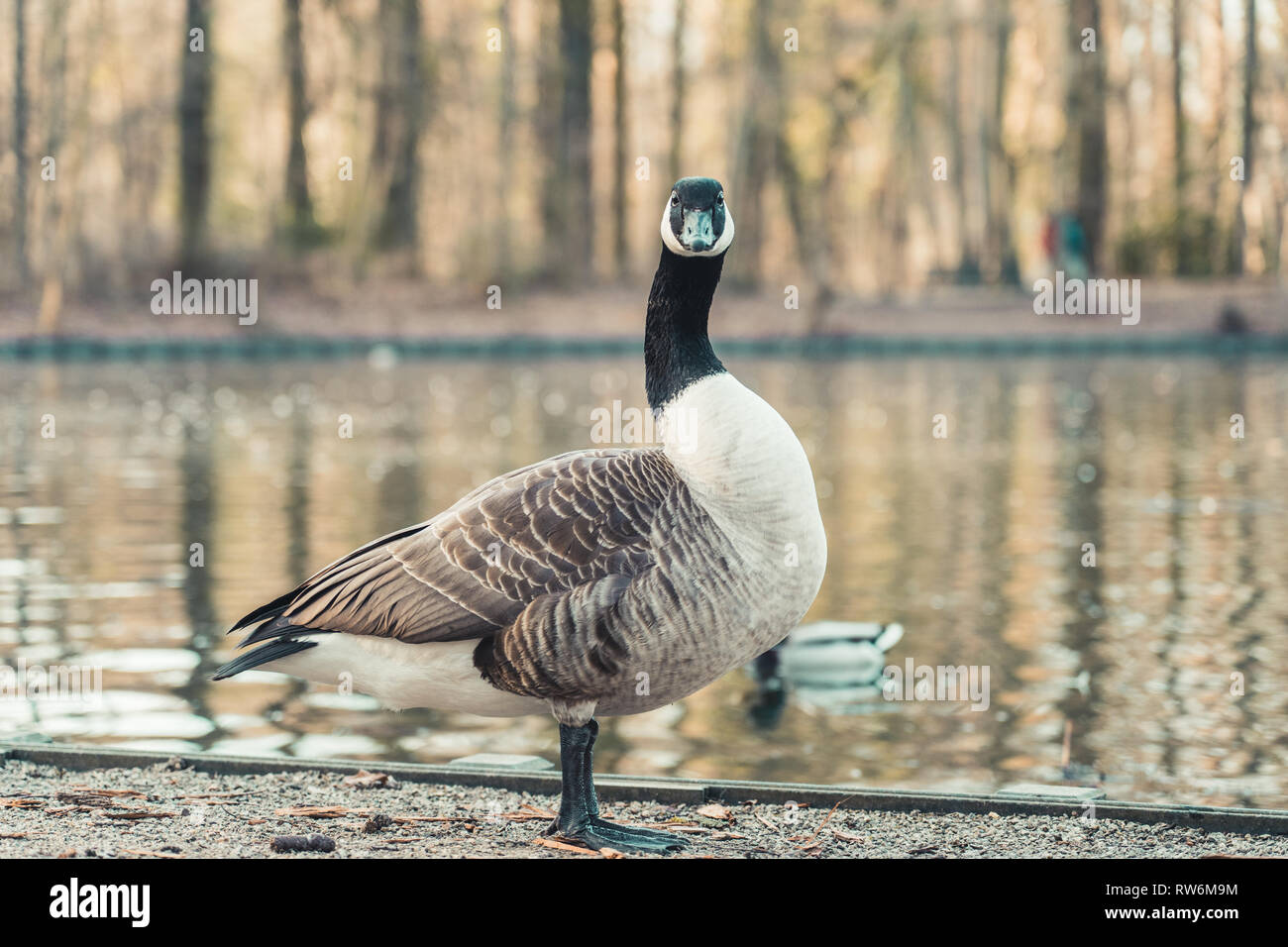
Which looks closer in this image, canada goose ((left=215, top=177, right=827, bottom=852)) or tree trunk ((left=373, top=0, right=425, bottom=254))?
canada goose ((left=215, top=177, right=827, bottom=852))

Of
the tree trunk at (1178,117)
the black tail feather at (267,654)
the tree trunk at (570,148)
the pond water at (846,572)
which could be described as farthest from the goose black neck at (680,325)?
the tree trunk at (1178,117)

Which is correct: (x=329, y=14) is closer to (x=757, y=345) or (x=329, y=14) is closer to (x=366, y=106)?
(x=366, y=106)

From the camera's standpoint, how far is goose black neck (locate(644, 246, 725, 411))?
16.1 feet

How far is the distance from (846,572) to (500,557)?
6.78 m

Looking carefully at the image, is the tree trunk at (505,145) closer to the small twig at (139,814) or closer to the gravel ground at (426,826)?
the gravel ground at (426,826)

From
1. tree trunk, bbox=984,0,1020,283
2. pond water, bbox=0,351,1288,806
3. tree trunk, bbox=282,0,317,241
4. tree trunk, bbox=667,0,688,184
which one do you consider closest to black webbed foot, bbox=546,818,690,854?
pond water, bbox=0,351,1288,806

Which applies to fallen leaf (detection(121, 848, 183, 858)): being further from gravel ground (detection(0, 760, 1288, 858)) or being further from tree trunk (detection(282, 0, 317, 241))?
tree trunk (detection(282, 0, 317, 241))

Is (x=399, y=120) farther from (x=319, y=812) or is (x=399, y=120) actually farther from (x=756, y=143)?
(x=319, y=812)

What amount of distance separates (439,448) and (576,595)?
13.5 m

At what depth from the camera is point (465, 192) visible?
47.0 m

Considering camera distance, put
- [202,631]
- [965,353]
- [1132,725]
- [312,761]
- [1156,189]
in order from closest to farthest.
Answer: [312,761] < [1132,725] < [202,631] < [965,353] < [1156,189]

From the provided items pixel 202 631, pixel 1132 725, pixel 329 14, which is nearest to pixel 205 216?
pixel 329 14

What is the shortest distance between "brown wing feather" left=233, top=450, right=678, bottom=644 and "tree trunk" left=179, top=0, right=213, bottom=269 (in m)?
34.8

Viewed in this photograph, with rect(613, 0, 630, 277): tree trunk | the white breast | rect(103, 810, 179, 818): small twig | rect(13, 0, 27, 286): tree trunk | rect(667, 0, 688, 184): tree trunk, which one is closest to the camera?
the white breast
